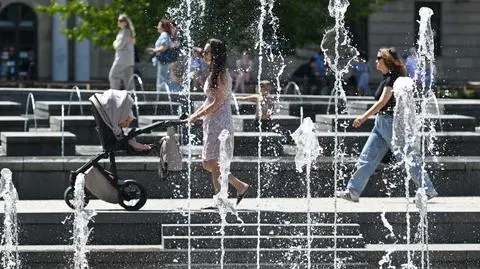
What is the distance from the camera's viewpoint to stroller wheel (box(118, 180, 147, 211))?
533 inches

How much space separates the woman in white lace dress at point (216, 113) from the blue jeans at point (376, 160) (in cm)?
126

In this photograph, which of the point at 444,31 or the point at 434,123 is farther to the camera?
the point at 444,31

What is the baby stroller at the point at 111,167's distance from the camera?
13.6 meters

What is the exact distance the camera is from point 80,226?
13039 millimetres

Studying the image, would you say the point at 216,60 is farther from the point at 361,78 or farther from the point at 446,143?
the point at 361,78

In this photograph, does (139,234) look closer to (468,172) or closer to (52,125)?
(468,172)

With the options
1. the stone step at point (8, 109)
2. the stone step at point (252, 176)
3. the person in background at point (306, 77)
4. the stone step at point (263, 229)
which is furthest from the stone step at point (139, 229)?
the person in background at point (306, 77)

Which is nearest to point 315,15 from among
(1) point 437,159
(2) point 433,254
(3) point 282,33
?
(3) point 282,33

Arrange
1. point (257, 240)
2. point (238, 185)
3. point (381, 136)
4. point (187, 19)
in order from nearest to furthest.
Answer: point (257, 240), point (238, 185), point (381, 136), point (187, 19)

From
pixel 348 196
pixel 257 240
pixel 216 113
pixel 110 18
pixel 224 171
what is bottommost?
pixel 257 240

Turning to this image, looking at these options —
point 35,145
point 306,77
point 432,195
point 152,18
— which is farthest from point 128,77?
point 306,77

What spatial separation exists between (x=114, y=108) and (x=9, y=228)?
1.44m

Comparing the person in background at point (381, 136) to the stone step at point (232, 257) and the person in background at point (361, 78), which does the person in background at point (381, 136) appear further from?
the person in background at point (361, 78)

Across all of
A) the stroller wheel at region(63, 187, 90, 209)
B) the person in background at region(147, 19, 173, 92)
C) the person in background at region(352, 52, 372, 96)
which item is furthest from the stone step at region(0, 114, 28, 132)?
the person in background at region(352, 52, 372, 96)
